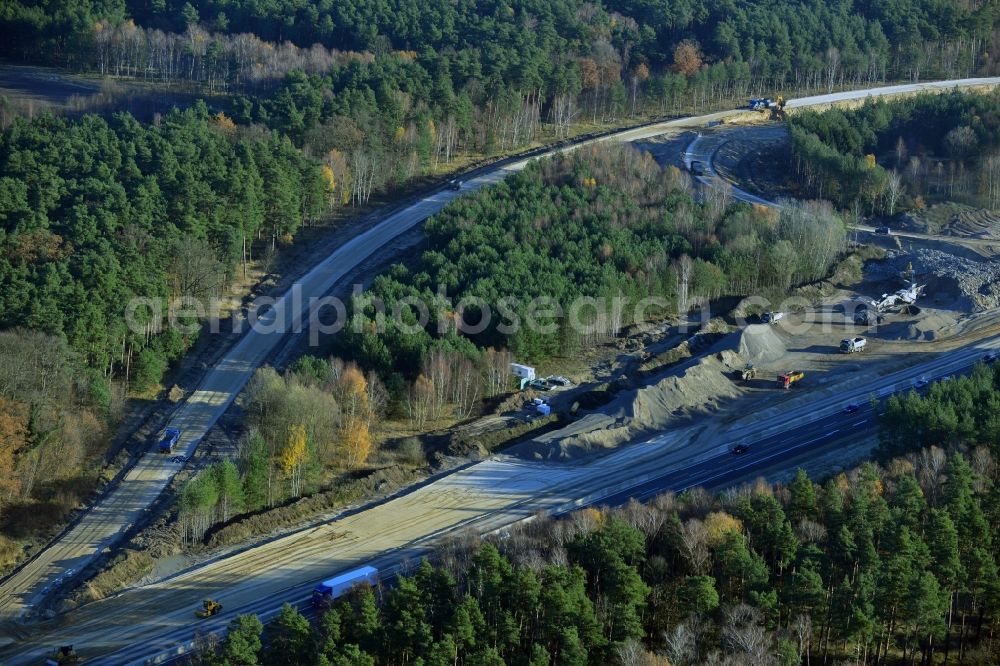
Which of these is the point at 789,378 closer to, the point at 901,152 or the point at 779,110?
the point at 901,152

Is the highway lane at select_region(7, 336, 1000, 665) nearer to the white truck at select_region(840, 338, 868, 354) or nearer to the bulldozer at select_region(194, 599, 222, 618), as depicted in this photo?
the bulldozer at select_region(194, 599, 222, 618)

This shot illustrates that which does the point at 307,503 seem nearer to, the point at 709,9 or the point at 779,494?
the point at 779,494

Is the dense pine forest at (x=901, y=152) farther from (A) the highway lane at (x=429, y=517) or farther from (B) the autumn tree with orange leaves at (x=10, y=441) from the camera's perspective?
(B) the autumn tree with orange leaves at (x=10, y=441)

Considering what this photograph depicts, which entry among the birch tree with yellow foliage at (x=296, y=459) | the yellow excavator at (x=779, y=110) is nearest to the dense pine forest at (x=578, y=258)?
the birch tree with yellow foliage at (x=296, y=459)

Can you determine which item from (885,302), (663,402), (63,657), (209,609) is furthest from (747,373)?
(63,657)

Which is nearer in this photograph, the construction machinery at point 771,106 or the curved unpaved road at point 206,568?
the curved unpaved road at point 206,568

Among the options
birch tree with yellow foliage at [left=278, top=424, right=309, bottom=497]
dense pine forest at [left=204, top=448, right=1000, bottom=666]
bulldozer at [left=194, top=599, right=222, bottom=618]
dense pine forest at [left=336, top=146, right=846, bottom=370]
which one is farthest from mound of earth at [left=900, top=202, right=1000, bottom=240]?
bulldozer at [left=194, top=599, right=222, bottom=618]
